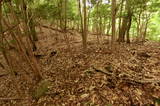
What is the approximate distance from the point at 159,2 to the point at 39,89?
982 cm

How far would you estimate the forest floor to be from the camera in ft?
12.2

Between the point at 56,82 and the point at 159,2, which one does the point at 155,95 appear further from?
the point at 159,2

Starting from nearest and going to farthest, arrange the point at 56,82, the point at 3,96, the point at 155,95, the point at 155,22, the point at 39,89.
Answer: the point at 155,95 < the point at 39,89 < the point at 56,82 < the point at 3,96 < the point at 155,22

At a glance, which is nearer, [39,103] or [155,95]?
[155,95]

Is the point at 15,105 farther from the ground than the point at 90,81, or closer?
closer

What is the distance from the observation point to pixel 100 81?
4273 mm

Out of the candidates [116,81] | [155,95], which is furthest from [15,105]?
[155,95]

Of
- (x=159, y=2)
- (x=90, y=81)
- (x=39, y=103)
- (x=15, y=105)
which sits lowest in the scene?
(x=15, y=105)

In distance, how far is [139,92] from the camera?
376 centimetres

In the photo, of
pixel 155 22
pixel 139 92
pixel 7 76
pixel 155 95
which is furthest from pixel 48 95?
pixel 155 22

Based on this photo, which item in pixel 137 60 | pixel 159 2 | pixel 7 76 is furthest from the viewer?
pixel 159 2

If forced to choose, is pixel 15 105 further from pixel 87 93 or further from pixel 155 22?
pixel 155 22

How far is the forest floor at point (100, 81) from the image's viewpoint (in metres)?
3.72

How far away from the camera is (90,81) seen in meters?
4.39
